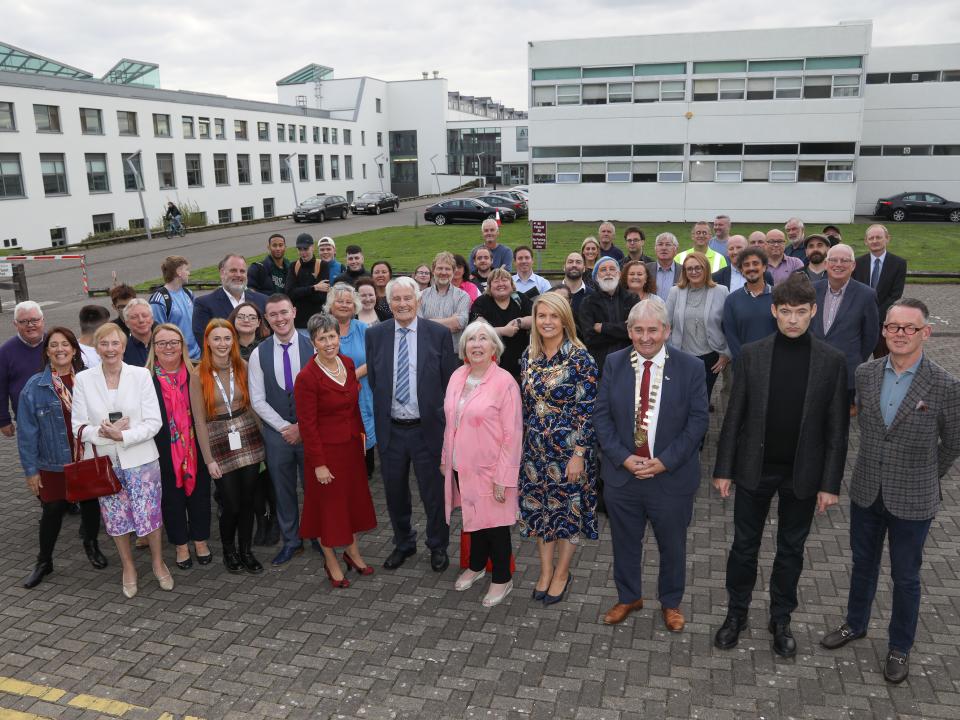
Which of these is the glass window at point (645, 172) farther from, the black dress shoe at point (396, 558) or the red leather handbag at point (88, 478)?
the red leather handbag at point (88, 478)

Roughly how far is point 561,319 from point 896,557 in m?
2.34

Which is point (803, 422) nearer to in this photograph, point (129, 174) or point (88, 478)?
point (88, 478)

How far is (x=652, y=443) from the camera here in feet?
14.2

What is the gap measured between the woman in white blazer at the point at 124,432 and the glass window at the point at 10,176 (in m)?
30.7

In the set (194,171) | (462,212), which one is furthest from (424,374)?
(194,171)

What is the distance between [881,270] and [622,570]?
214 inches

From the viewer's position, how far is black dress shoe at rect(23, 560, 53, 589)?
5.25 meters

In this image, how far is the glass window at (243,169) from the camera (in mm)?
45166

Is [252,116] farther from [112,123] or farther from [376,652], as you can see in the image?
[376,652]

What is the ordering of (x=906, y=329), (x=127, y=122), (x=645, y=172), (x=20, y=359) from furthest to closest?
(x=127, y=122) < (x=645, y=172) < (x=20, y=359) < (x=906, y=329)

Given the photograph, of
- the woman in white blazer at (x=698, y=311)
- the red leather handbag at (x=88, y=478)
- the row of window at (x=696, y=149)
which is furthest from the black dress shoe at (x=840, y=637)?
the row of window at (x=696, y=149)

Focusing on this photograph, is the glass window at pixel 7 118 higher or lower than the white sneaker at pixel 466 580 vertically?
higher

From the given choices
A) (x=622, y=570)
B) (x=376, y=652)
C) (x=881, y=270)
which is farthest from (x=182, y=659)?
(x=881, y=270)

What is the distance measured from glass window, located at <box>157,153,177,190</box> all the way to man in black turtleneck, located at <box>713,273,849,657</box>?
1574 inches
